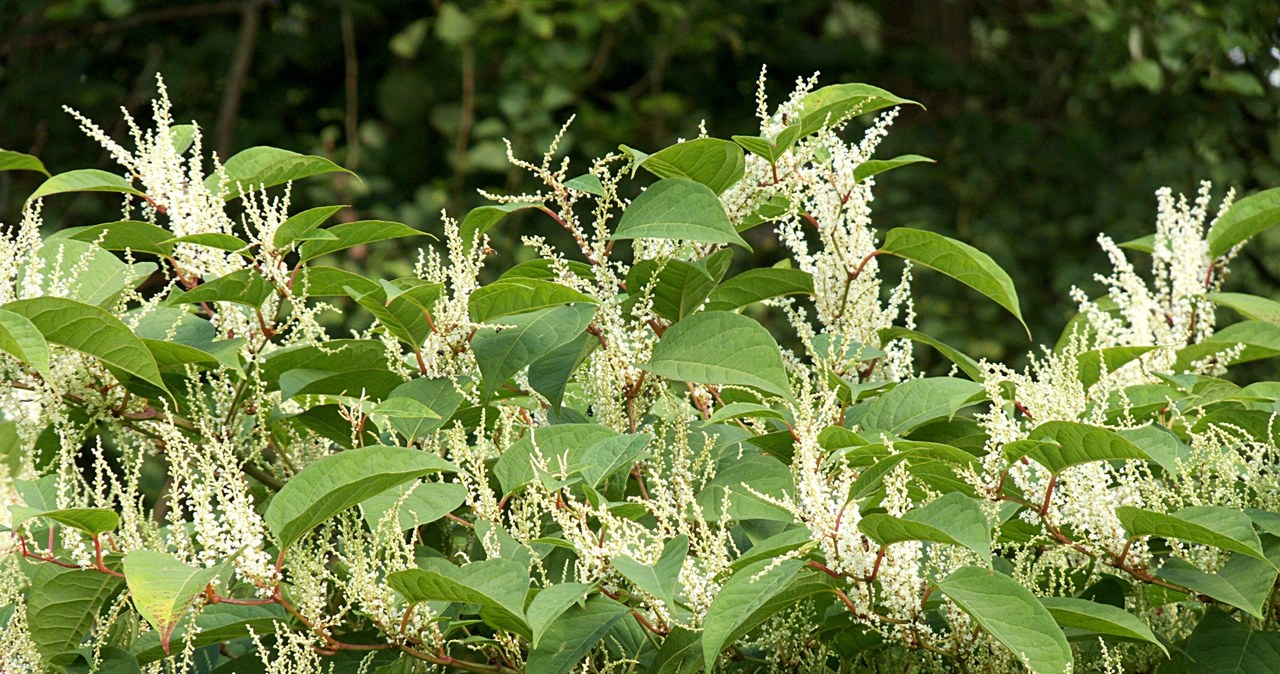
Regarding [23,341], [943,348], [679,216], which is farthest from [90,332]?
[943,348]

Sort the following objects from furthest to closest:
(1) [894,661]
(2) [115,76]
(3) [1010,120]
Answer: (3) [1010,120] < (2) [115,76] < (1) [894,661]

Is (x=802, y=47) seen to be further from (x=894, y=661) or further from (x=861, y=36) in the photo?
(x=894, y=661)

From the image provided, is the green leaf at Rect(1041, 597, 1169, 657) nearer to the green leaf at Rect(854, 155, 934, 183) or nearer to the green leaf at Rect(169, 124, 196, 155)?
the green leaf at Rect(854, 155, 934, 183)

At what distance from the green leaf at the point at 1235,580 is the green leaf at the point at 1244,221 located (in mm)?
638

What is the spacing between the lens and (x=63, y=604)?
119 cm

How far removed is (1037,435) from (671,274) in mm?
383

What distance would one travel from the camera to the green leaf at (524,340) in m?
1.24

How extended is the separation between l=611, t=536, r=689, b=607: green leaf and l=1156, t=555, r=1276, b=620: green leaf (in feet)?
1.40

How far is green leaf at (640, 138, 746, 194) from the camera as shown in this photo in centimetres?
127

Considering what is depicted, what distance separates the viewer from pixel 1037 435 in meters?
1.09

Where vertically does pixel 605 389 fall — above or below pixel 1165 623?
above

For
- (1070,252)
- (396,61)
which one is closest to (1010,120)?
(1070,252)

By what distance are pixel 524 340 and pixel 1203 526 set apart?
1.93 ft

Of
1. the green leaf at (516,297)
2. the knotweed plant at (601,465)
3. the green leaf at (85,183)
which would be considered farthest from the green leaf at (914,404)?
the green leaf at (85,183)
